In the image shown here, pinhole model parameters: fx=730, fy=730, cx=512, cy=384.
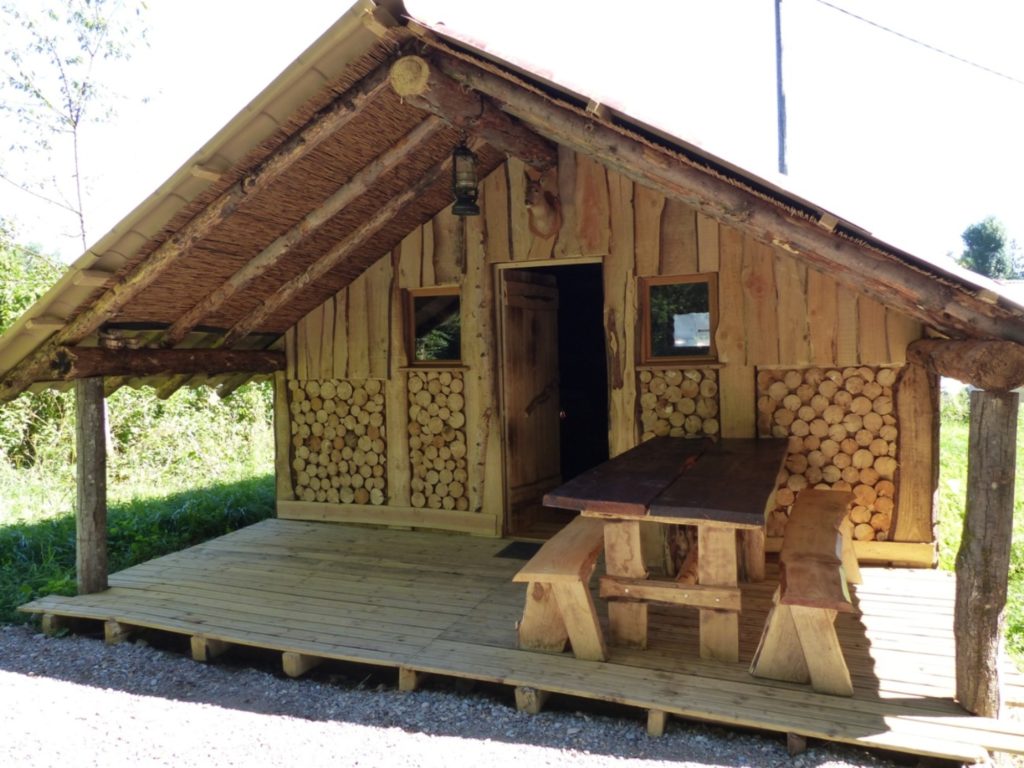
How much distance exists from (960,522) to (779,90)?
705 cm

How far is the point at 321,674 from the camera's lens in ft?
13.8

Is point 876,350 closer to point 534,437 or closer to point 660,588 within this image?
point 660,588

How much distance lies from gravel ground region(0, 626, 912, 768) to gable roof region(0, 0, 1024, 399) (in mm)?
2013

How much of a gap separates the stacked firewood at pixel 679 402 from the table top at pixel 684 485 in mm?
498

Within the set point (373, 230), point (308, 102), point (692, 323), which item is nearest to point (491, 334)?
point (373, 230)

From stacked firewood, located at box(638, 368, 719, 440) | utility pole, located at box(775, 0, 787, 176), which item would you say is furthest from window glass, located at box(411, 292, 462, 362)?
utility pole, located at box(775, 0, 787, 176)

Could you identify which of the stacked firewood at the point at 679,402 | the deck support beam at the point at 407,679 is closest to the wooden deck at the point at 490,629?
the deck support beam at the point at 407,679

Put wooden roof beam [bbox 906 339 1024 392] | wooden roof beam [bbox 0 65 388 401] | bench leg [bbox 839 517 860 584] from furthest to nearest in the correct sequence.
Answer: bench leg [bbox 839 517 860 584] < wooden roof beam [bbox 0 65 388 401] < wooden roof beam [bbox 906 339 1024 392]

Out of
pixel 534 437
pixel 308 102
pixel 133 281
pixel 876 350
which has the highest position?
pixel 308 102

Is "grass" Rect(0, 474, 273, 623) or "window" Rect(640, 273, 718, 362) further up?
"window" Rect(640, 273, 718, 362)

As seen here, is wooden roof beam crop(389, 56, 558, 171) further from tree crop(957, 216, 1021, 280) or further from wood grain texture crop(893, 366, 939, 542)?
tree crop(957, 216, 1021, 280)

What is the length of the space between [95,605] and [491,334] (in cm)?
341

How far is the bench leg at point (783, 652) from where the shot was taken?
3400 mm

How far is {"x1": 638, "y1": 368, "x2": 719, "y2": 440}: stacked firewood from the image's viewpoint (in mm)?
5355
